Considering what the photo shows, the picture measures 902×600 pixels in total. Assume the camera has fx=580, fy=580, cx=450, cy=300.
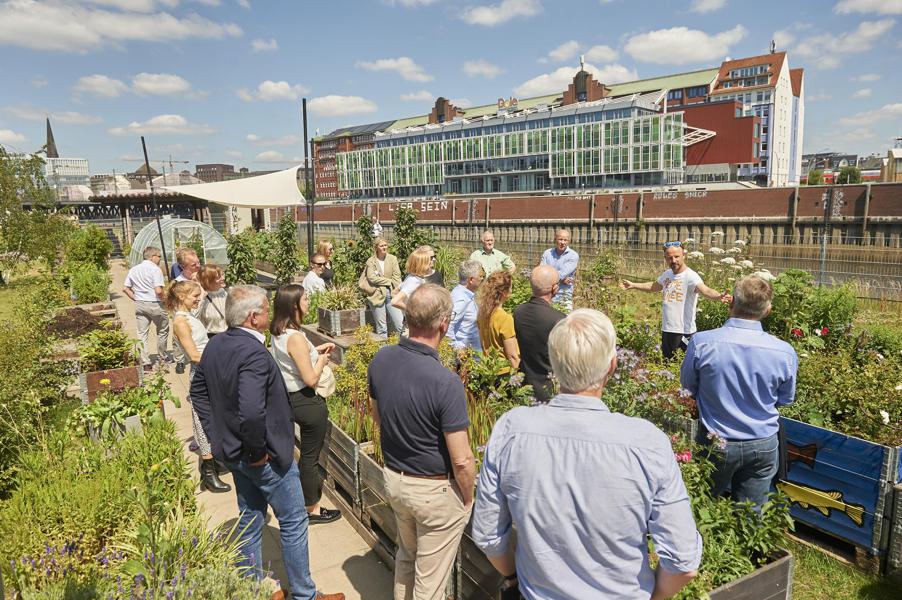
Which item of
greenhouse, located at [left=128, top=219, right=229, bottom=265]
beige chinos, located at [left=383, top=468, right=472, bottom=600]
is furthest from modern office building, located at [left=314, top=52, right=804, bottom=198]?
beige chinos, located at [left=383, top=468, right=472, bottom=600]

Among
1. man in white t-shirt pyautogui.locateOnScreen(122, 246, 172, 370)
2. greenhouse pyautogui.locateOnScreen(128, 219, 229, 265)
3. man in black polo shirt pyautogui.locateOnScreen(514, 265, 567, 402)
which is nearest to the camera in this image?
man in black polo shirt pyautogui.locateOnScreen(514, 265, 567, 402)

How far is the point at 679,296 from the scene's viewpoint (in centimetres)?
588

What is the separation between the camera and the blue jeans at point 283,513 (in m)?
2.98

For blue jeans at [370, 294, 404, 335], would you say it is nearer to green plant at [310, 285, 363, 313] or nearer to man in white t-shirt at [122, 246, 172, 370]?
green plant at [310, 285, 363, 313]

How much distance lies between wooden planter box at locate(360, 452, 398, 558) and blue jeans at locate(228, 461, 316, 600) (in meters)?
0.58

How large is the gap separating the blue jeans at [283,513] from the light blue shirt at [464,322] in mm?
2186

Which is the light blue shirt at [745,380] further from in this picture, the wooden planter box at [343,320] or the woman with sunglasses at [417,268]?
the wooden planter box at [343,320]

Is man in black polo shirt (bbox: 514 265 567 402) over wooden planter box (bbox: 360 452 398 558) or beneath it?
over

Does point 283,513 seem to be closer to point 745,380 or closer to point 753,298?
point 745,380

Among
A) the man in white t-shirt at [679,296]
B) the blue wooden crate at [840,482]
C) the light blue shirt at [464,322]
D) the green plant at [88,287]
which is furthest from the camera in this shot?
the green plant at [88,287]

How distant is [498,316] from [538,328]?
50cm

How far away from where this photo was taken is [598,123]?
56219 millimetres

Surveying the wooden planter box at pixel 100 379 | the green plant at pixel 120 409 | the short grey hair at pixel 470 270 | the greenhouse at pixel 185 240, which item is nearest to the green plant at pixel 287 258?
the greenhouse at pixel 185 240

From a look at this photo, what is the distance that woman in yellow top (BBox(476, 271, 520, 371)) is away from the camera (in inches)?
168
